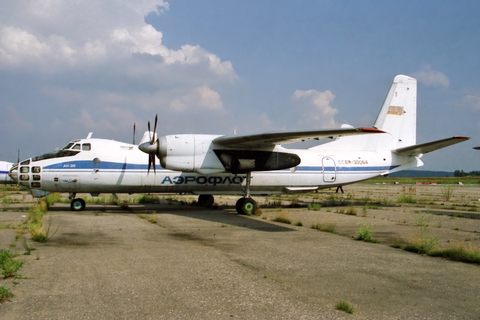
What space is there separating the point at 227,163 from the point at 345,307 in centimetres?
1168

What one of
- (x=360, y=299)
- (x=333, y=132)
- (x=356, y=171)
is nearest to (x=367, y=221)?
(x=333, y=132)

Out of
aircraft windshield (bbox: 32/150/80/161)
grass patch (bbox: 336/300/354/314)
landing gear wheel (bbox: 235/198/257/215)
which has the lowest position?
grass patch (bbox: 336/300/354/314)

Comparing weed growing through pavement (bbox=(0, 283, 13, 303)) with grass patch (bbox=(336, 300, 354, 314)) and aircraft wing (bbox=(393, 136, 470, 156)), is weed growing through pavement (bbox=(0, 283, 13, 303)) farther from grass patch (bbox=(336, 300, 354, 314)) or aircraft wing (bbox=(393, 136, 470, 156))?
aircraft wing (bbox=(393, 136, 470, 156))

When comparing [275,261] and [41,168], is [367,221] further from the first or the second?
[41,168]

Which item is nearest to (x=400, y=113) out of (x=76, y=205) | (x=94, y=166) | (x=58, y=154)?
(x=94, y=166)

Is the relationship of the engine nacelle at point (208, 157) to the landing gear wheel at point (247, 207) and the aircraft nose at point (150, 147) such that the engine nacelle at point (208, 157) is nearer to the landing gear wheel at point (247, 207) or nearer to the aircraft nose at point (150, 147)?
the aircraft nose at point (150, 147)

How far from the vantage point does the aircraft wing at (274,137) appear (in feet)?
43.7

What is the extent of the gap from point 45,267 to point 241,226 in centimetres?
713

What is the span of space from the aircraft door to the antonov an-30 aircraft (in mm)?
55

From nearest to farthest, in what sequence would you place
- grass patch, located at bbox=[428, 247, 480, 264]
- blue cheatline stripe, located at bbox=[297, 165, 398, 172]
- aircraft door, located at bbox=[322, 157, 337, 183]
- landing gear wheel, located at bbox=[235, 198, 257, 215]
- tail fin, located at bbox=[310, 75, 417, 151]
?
grass patch, located at bbox=[428, 247, 480, 264] < landing gear wheel, located at bbox=[235, 198, 257, 215] < blue cheatline stripe, located at bbox=[297, 165, 398, 172] < aircraft door, located at bbox=[322, 157, 337, 183] < tail fin, located at bbox=[310, 75, 417, 151]

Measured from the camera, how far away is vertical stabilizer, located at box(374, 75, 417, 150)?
71.8 ft

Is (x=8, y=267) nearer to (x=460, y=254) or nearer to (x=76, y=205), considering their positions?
(x=460, y=254)

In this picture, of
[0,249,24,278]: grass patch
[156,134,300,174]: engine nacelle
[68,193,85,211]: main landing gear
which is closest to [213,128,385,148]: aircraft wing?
[156,134,300,174]: engine nacelle

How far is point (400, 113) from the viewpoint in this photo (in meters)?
22.0
